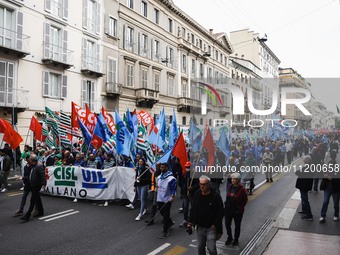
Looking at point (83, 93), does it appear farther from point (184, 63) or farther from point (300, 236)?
point (300, 236)

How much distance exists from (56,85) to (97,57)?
4684 mm

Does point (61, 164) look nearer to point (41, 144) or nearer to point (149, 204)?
point (149, 204)

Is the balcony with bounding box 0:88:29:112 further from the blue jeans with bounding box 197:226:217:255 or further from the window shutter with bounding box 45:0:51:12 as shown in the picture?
the blue jeans with bounding box 197:226:217:255

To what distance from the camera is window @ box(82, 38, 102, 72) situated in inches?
926

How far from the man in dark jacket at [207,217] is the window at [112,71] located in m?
22.0

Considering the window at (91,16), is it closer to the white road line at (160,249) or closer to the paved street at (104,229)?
the paved street at (104,229)

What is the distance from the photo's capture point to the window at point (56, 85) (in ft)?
67.6

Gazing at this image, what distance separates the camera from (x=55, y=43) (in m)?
21.4

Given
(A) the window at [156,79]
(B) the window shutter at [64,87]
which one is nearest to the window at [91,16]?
(B) the window shutter at [64,87]

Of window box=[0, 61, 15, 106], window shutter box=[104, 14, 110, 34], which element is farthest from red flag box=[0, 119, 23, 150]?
window shutter box=[104, 14, 110, 34]

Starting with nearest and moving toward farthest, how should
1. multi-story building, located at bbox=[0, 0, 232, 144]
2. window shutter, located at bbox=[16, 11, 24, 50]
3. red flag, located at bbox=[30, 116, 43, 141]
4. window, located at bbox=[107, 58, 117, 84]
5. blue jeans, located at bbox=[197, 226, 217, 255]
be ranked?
blue jeans, located at bbox=[197, 226, 217, 255] → red flag, located at bbox=[30, 116, 43, 141] → window shutter, located at bbox=[16, 11, 24, 50] → multi-story building, located at bbox=[0, 0, 232, 144] → window, located at bbox=[107, 58, 117, 84]

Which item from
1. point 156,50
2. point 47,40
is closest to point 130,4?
point 156,50

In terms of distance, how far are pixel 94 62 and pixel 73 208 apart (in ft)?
58.2

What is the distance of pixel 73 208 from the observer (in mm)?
8812
